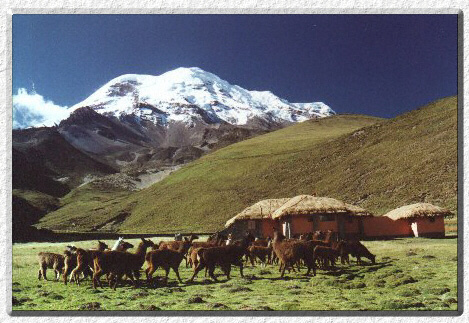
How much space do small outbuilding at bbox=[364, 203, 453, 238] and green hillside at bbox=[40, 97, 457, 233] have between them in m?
0.76

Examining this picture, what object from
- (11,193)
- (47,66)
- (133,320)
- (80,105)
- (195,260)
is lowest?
(133,320)

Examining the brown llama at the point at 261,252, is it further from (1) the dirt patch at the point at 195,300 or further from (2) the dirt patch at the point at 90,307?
(2) the dirt patch at the point at 90,307

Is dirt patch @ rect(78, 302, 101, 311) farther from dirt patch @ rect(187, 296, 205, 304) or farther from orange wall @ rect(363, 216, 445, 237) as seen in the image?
orange wall @ rect(363, 216, 445, 237)

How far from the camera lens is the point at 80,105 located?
43.3 feet

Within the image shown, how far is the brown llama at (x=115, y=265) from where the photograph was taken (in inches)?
471

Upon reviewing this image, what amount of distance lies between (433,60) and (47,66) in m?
9.79

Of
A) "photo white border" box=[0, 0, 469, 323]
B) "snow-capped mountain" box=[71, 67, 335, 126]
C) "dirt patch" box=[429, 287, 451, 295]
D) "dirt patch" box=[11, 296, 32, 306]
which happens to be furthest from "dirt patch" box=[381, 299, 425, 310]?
"dirt patch" box=[11, 296, 32, 306]

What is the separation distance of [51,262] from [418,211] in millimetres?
19456

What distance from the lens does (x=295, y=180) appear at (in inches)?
1873

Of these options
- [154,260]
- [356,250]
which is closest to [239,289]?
[154,260]

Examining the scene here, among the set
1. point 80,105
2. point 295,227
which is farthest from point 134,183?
point 80,105

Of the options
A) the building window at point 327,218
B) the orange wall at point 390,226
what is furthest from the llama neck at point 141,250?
the orange wall at point 390,226

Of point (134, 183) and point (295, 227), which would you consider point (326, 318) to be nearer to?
point (295, 227)

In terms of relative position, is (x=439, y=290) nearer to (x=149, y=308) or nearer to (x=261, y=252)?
(x=149, y=308)
